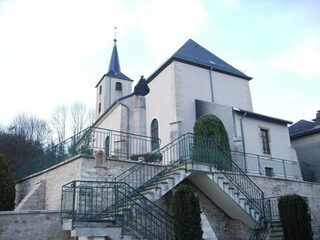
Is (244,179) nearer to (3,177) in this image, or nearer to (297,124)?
(3,177)

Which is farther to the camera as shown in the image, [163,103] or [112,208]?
[163,103]

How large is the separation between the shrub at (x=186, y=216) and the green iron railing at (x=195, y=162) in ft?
6.37

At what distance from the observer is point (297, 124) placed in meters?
26.4

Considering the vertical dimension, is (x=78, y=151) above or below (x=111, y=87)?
below

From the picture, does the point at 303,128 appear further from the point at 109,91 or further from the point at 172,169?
the point at 109,91

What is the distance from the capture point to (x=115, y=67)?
134 ft

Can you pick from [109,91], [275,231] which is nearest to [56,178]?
[275,231]

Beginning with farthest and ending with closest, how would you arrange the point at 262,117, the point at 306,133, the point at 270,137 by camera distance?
the point at 306,133 → the point at 270,137 → the point at 262,117

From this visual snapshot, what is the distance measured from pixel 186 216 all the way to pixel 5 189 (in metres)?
6.66

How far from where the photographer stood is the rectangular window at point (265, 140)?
20300 mm

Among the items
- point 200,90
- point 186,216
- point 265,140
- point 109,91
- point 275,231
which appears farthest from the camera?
point 109,91

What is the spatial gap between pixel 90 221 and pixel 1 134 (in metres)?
Result: 28.8

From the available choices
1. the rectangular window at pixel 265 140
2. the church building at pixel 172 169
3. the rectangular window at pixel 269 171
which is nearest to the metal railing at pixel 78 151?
the church building at pixel 172 169

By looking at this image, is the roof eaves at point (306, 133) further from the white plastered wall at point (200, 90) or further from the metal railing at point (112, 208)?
the metal railing at point (112, 208)
